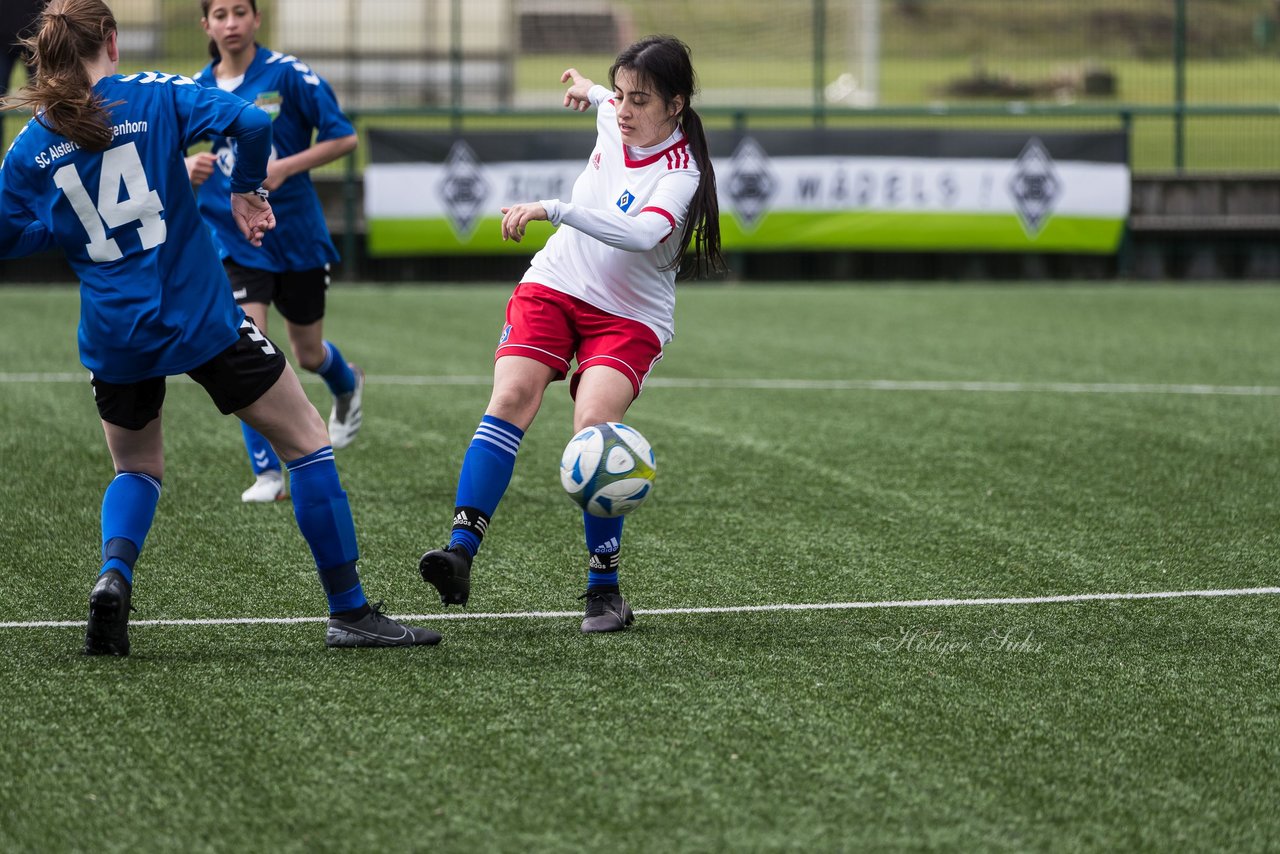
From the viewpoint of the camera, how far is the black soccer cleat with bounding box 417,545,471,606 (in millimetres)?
4180

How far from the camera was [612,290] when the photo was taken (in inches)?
183

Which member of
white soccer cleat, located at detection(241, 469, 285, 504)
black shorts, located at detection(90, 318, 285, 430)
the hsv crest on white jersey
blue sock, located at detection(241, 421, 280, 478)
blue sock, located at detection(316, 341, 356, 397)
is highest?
the hsv crest on white jersey

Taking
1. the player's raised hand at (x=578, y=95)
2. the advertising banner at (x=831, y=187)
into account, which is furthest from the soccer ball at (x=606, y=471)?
the advertising banner at (x=831, y=187)

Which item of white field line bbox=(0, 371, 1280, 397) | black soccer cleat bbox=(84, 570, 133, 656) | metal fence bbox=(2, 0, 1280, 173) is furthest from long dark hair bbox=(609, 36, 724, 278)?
metal fence bbox=(2, 0, 1280, 173)

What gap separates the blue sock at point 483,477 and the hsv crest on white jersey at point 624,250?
480 millimetres

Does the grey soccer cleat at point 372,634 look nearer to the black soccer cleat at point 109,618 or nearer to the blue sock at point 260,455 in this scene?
the black soccer cleat at point 109,618

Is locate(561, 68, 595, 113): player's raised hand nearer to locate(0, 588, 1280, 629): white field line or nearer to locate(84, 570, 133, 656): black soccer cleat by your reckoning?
locate(0, 588, 1280, 629): white field line

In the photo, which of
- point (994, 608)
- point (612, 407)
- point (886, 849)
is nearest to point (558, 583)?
point (612, 407)

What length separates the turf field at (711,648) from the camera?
10.4ft

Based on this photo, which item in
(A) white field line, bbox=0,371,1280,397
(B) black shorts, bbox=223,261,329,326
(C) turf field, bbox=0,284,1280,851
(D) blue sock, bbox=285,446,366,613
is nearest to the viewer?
(C) turf field, bbox=0,284,1280,851

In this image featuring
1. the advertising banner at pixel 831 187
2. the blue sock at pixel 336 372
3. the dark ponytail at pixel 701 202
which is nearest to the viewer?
the dark ponytail at pixel 701 202

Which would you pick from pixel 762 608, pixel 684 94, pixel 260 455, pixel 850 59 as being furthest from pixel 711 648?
pixel 850 59

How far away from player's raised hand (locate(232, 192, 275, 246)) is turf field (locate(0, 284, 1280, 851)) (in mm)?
1095

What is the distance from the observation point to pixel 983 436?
304 inches
